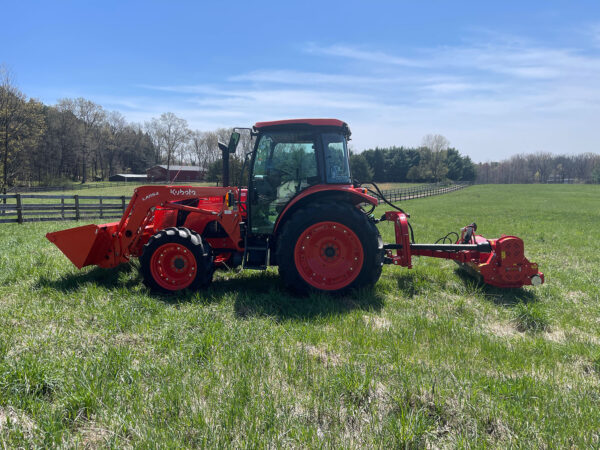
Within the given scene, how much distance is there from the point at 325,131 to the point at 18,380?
14.0 ft

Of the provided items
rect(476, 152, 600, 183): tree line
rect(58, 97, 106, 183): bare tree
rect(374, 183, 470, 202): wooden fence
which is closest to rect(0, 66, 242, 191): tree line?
rect(58, 97, 106, 183): bare tree

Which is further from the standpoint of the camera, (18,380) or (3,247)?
(3,247)

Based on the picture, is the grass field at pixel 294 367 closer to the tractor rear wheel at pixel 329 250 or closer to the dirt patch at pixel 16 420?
the dirt patch at pixel 16 420

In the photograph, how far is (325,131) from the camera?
5.09 metres

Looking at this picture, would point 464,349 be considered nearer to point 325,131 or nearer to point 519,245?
point 519,245

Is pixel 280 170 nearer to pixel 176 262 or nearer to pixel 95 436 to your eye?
pixel 176 262

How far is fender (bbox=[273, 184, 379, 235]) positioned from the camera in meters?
4.93

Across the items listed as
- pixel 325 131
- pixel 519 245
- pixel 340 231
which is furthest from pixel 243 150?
pixel 519 245

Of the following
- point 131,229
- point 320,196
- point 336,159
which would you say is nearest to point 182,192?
point 131,229

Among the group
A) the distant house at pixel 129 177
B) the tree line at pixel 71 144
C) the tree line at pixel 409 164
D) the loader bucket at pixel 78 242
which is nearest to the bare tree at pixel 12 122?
the tree line at pixel 71 144

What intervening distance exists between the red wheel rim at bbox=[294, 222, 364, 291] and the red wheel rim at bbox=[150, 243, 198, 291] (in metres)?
1.53

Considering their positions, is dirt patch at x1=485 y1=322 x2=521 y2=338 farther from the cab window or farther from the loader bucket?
the loader bucket

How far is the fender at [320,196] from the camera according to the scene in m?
4.93

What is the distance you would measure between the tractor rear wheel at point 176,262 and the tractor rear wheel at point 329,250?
1.10 metres
